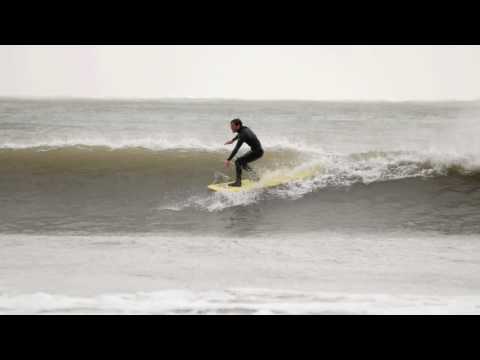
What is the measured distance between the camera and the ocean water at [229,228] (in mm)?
4242

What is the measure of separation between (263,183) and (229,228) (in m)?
1.79

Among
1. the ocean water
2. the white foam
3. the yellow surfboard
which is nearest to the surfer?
the yellow surfboard

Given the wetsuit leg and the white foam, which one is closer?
the white foam

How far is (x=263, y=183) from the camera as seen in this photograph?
8.34 meters

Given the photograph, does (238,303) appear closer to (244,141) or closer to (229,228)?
(229,228)

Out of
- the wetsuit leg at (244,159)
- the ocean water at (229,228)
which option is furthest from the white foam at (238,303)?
the wetsuit leg at (244,159)

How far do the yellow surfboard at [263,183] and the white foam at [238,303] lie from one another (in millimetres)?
3766

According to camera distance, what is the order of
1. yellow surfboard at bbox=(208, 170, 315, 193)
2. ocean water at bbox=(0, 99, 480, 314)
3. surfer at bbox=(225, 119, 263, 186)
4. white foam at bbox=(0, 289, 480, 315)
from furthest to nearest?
1. yellow surfboard at bbox=(208, 170, 315, 193)
2. surfer at bbox=(225, 119, 263, 186)
3. ocean water at bbox=(0, 99, 480, 314)
4. white foam at bbox=(0, 289, 480, 315)

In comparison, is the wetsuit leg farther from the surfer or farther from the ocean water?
the ocean water

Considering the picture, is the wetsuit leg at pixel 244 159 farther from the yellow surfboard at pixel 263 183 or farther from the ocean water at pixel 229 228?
the ocean water at pixel 229 228

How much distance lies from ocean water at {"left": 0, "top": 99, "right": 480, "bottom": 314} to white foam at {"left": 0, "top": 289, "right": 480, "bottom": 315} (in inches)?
0.7

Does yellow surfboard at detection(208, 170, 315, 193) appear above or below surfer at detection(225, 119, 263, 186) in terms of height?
below

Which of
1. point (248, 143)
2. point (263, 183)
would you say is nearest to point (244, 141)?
point (248, 143)

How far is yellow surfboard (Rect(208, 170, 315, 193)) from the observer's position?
8.04 meters
